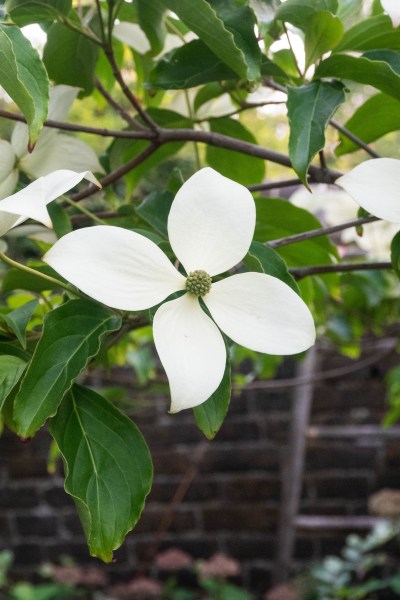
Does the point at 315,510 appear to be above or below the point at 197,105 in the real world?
below

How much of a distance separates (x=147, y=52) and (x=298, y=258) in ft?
0.79

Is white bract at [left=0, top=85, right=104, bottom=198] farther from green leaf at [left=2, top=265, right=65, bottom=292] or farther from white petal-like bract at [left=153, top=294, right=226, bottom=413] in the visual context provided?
white petal-like bract at [left=153, top=294, right=226, bottom=413]

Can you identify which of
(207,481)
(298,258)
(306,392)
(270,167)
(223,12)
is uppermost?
(223,12)

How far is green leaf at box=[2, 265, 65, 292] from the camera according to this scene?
0.52 meters

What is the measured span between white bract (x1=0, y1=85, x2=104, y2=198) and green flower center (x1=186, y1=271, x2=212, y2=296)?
16cm

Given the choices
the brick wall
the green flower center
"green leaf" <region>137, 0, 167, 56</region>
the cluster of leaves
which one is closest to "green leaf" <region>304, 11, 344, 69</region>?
the cluster of leaves

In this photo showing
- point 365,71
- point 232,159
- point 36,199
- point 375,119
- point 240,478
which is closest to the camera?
point 36,199

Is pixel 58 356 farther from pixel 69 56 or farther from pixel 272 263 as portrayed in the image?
pixel 69 56

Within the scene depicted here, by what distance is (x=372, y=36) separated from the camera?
0.53 meters

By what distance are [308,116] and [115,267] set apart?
0.59ft

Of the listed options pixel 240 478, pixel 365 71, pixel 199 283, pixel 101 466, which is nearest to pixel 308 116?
pixel 365 71

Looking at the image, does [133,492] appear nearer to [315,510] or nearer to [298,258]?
[298,258]

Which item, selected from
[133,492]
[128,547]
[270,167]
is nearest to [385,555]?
[128,547]

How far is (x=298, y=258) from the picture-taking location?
726 millimetres
